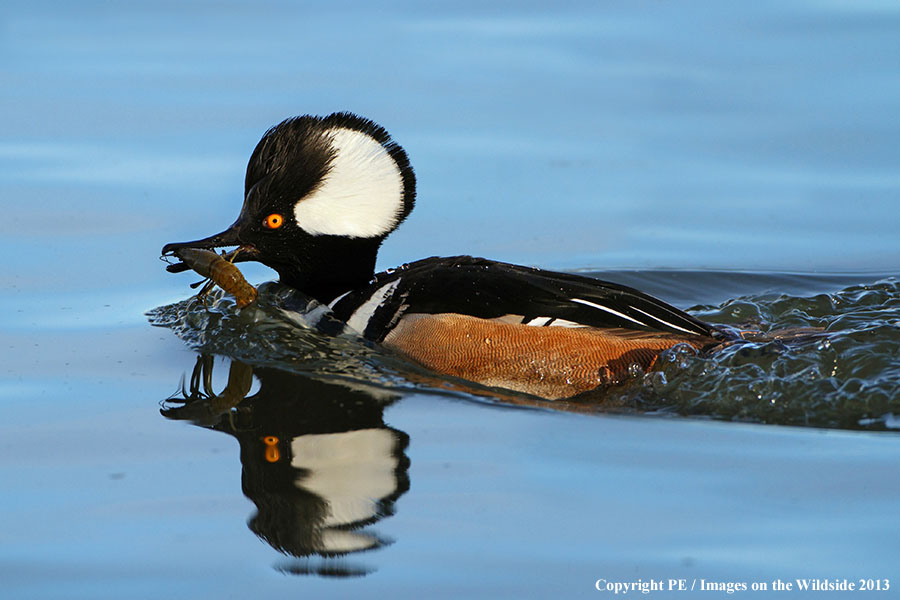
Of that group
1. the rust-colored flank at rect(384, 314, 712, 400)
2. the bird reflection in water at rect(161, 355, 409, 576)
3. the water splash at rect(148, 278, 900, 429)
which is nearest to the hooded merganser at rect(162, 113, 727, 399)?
the rust-colored flank at rect(384, 314, 712, 400)

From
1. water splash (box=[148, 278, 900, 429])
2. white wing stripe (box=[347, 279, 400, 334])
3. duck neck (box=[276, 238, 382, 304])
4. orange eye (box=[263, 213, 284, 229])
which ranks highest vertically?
orange eye (box=[263, 213, 284, 229])

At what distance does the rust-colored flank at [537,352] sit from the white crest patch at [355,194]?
0.75 m

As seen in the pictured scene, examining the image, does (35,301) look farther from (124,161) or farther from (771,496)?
(771,496)

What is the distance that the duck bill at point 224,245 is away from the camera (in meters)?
6.73

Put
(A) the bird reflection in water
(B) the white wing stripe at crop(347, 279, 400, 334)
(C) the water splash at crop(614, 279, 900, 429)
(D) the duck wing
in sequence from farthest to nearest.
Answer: (B) the white wing stripe at crop(347, 279, 400, 334) < (D) the duck wing < (C) the water splash at crop(614, 279, 900, 429) < (A) the bird reflection in water

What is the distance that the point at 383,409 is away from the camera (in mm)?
5770

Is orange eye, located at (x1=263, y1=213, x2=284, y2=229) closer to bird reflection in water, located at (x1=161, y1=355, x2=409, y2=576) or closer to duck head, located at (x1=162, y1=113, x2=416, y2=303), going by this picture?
duck head, located at (x1=162, y1=113, x2=416, y2=303)

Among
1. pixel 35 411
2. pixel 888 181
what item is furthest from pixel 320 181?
pixel 888 181

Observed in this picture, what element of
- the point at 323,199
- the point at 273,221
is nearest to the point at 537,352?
the point at 323,199

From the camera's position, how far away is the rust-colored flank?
6.07 metres

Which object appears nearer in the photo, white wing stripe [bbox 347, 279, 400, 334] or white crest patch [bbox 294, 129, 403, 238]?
white crest patch [bbox 294, 129, 403, 238]

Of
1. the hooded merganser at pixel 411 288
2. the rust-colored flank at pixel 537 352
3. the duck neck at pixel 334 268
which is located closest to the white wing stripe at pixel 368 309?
the hooded merganser at pixel 411 288

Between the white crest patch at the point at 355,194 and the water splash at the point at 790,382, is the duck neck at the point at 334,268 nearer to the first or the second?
the white crest patch at the point at 355,194

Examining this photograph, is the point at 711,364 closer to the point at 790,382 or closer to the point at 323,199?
the point at 790,382
